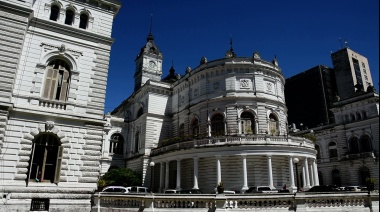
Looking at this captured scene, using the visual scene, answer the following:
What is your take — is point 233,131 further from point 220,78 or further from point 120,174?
point 120,174

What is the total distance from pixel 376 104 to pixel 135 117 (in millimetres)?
38693

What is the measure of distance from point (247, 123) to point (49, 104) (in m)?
24.4

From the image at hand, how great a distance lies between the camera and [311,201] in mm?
14688

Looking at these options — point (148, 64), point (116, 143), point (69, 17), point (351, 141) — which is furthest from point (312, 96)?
point (69, 17)

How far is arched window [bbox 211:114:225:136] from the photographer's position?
36.5 m

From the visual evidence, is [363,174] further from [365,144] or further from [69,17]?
[69,17]

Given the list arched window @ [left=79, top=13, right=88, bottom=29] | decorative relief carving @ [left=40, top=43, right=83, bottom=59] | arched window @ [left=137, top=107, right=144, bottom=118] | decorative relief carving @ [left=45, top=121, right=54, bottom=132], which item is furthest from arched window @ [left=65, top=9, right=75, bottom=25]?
arched window @ [left=137, top=107, right=144, bottom=118]

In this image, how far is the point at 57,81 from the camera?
1811cm

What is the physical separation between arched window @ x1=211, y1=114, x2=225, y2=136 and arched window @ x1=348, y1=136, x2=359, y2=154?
25.3 metres

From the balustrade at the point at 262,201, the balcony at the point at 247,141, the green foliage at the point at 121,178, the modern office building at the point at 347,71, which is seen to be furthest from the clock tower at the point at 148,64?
the modern office building at the point at 347,71

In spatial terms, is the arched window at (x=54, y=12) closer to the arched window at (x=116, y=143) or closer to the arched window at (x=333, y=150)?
the arched window at (x=116, y=143)

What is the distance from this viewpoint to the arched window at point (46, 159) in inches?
645

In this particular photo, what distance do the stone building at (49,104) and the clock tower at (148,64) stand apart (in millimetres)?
37015

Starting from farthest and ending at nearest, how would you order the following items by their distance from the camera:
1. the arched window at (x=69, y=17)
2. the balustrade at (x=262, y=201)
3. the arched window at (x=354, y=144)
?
the arched window at (x=354, y=144) → the arched window at (x=69, y=17) → the balustrade at (x=262, y=201)
